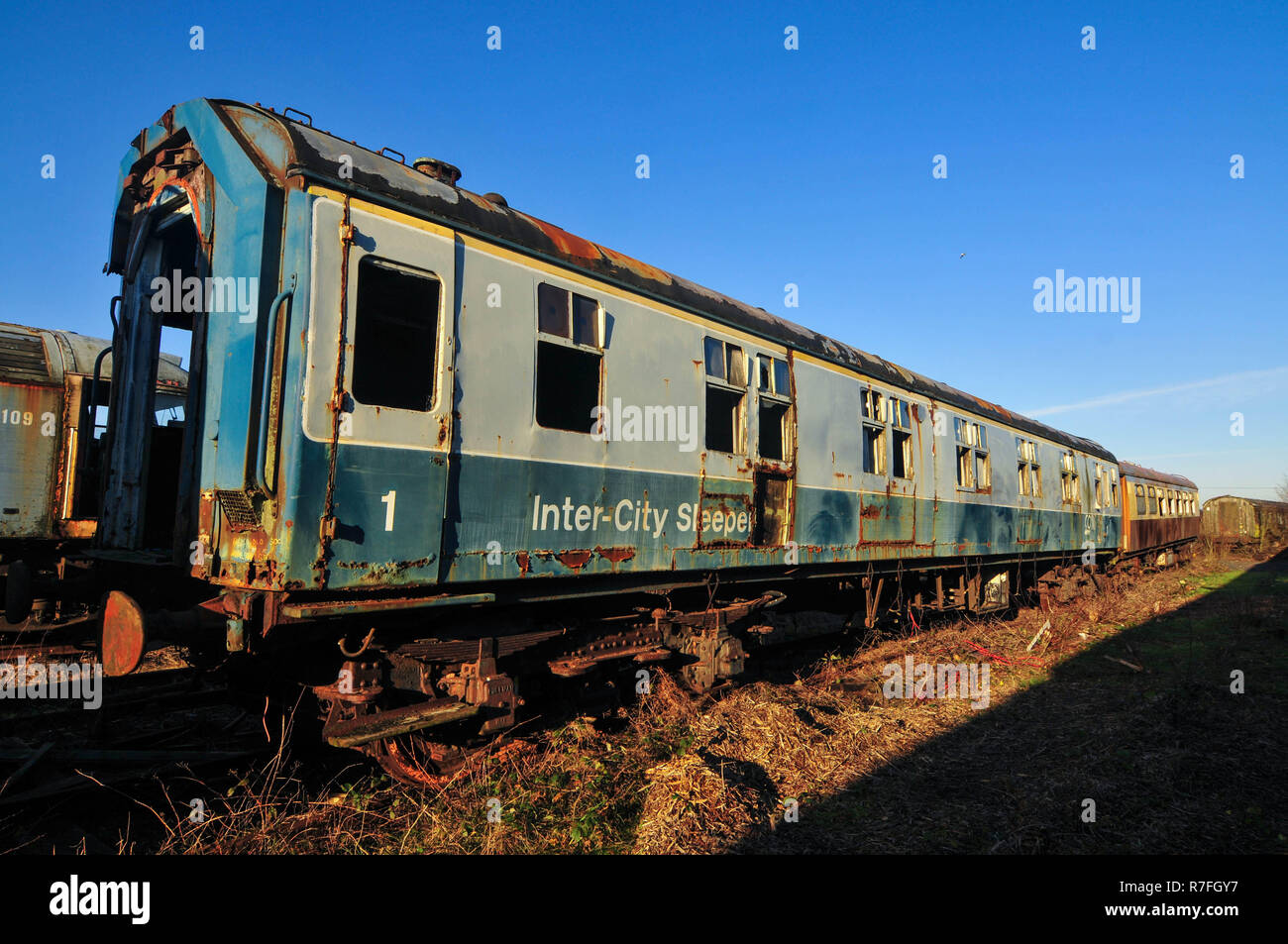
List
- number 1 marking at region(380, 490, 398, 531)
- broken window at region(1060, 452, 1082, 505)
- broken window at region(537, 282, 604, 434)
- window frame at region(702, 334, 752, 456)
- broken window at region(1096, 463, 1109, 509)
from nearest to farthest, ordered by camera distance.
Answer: number 1 marking at region(380, 490, 398, 531)
broken window at region(537, 282, 604, 434)
window frame at region(702, 334, 752, 456)
broken window at region(1060, 452, 1082, 505)
broken window at region(1096, 463, 1109, 509)

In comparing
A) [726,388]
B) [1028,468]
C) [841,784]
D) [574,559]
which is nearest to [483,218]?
[574,559]

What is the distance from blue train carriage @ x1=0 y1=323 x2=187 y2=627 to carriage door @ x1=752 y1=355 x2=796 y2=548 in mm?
6684

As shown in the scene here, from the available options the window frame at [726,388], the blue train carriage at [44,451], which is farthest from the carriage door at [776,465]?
the blue train carriage at [44,451]

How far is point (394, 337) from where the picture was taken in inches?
237

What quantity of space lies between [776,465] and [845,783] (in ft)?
9.80

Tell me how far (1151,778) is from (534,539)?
14.1 feet

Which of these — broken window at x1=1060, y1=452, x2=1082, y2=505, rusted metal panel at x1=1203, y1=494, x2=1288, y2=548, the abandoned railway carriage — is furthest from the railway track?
rusted metal panel at x1=1203, y1=494, x2=1288, y2=548

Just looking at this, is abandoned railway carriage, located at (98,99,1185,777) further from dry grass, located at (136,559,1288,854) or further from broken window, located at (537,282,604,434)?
dry grass, located at (136,559,1288,854)

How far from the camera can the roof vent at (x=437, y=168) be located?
4902mm

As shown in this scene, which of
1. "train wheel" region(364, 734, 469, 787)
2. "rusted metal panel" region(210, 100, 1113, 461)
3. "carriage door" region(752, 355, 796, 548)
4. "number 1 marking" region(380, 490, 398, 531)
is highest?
"rusted metal panel" region(210, 100, 1113, 461)

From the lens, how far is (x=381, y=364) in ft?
19.5

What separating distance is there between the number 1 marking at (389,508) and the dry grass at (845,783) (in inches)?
59.5

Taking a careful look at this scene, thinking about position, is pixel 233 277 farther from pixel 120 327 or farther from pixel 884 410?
pixel 884 410

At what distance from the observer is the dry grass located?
3.69m
